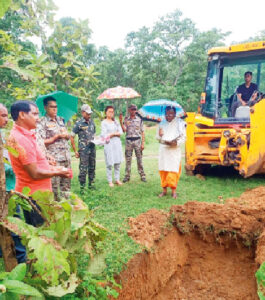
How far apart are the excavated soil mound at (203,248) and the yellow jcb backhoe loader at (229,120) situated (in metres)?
1.23

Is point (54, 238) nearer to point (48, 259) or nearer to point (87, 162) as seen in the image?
point (48, 259)

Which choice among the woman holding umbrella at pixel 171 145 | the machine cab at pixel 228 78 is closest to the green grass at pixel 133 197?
the woman holding umbrella at pixel 171 145

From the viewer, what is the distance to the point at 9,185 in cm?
274

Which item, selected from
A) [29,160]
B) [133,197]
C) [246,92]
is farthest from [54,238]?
[246,92]

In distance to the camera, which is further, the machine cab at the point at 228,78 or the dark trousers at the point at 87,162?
the machine cab at the point at 228,78

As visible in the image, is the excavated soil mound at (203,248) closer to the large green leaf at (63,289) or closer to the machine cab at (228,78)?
the large green leaf at (63,289)

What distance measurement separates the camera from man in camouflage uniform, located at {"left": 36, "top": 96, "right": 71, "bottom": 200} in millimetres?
4051

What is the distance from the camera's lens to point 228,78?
269 inches

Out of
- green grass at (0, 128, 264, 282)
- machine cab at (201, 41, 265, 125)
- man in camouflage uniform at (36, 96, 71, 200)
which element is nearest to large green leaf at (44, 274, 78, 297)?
green grass at (0, 128, 264, 282)

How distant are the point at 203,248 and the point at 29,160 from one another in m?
3.22

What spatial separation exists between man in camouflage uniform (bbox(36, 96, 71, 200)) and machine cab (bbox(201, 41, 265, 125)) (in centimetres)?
366

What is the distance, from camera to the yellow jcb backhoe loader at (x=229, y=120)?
217 inches

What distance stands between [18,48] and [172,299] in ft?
12.3

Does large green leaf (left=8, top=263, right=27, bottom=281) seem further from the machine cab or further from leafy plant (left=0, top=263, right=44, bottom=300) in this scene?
the machine cab
